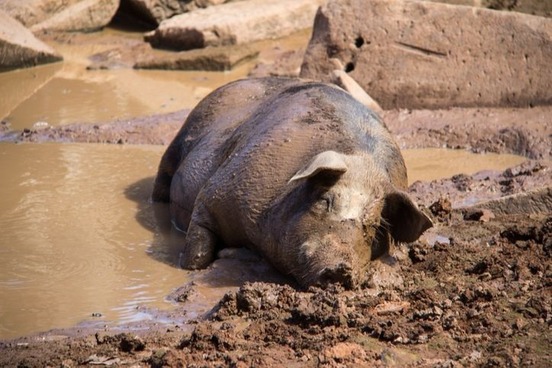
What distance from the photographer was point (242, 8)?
15.0 metres

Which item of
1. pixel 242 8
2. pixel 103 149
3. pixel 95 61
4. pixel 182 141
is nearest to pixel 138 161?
pixel 103 149

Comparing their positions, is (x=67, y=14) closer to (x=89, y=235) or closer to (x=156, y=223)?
(x=156, y=223)

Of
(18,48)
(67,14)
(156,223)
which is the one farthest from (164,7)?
(156,223)

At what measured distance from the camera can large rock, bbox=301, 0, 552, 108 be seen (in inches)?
414

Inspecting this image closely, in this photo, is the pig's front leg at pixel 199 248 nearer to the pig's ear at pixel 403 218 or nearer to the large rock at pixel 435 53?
the pig's ear at pixel 403 218

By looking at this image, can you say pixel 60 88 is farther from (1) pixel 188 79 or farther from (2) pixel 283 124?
(2) pixel 283 124

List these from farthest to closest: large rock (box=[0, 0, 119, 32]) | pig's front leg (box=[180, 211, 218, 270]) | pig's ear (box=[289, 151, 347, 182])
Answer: large rock (box=[0, 0, 119, 32]) < pig's front leg (box=[180, 211, 218, 270]) < pig's ear (box=[289, 151, 347, 182])

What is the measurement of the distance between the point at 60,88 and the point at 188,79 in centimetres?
151

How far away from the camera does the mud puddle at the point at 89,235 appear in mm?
6180

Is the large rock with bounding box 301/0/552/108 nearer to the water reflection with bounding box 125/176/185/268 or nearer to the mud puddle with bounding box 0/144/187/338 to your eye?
the mud puddle with bounding box 0/144/187/338

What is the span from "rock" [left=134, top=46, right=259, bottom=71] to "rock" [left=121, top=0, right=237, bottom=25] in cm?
228

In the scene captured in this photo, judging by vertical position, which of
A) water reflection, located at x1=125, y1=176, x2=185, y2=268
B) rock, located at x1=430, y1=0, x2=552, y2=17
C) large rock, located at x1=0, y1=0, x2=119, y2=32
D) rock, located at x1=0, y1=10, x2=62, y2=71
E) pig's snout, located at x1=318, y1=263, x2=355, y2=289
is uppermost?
pig's snout, located at x1=318, y1=263, x2=355, y2=289

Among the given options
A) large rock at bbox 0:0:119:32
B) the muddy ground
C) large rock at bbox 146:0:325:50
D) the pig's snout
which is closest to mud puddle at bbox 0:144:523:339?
the muddy ground

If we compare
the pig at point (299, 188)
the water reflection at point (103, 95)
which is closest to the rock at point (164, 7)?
the water reflection at point (103, 95)
